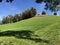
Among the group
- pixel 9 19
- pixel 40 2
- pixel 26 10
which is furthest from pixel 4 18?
pixel 40 2

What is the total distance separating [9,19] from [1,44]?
80.9 m

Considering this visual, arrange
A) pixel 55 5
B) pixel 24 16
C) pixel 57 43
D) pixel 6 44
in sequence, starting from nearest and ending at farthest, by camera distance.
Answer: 1. pixel 6 44
2. pixel 57 43
3. pixel 55 5
4. pixel 24 16

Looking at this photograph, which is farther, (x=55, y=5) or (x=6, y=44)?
(x=55, y=5)

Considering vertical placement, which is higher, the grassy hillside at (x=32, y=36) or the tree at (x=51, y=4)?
the tree at (x=51, y=4)

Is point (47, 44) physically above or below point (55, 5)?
below

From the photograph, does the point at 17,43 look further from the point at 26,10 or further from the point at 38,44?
the point at 26,10

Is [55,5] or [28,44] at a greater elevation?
[55,5]

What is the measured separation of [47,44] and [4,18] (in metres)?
86.3

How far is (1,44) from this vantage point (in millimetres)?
18469

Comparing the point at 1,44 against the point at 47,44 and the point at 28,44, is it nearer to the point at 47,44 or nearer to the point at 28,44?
the point at 28,44

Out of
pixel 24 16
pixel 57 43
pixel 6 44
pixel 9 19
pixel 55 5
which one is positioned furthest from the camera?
pixel 9 19

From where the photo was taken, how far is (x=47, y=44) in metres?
19.5

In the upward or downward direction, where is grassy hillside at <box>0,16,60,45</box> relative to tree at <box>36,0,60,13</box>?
downward

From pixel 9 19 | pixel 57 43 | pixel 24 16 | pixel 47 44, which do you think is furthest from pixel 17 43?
pixel 9 19
